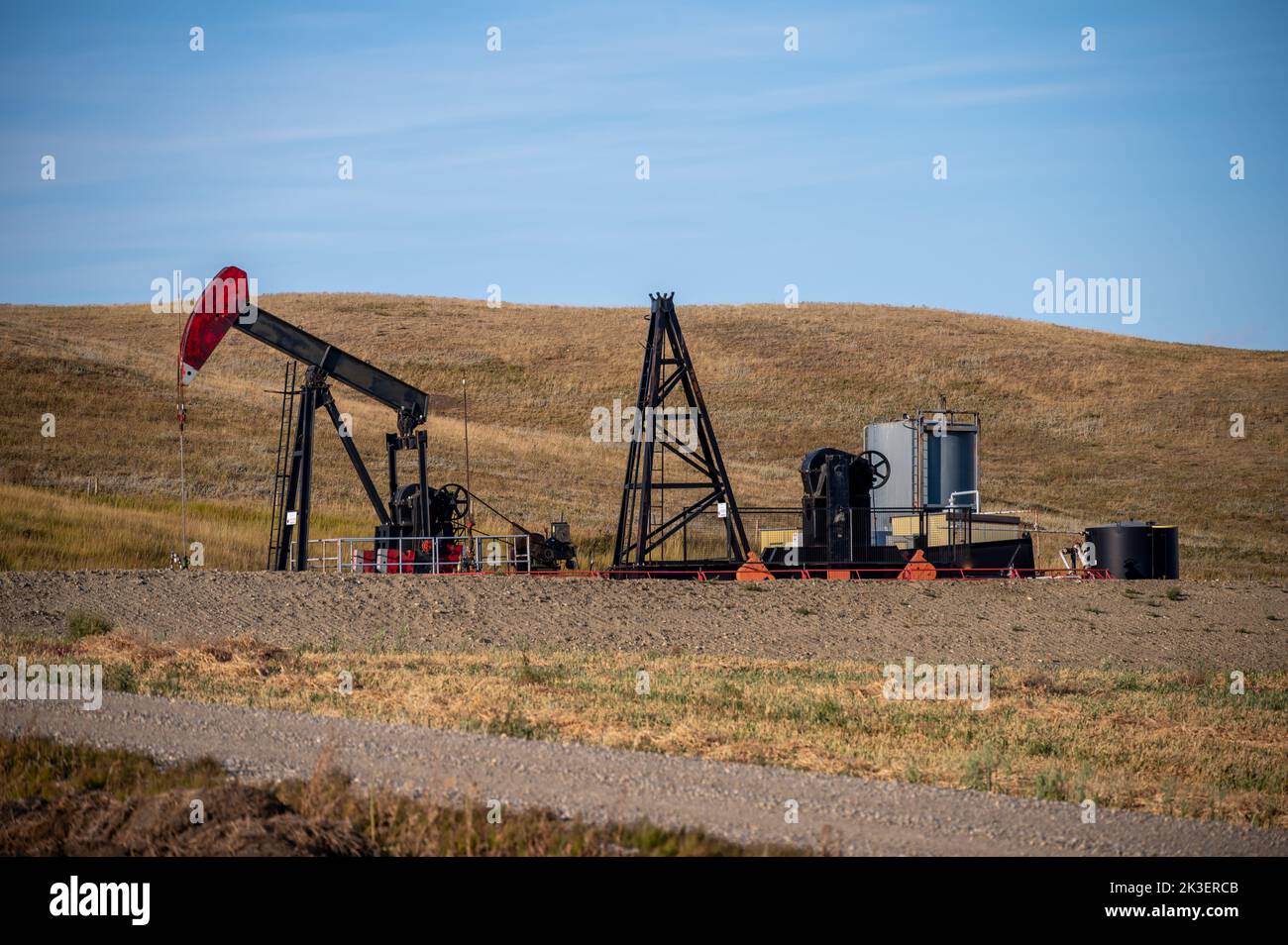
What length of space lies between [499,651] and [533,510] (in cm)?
1914

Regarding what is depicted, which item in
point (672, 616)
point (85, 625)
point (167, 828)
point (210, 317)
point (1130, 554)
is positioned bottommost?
point (167, 828)

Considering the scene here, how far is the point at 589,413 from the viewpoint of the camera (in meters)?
57.0

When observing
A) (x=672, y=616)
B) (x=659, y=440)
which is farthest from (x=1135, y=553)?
(x=672, y=616)

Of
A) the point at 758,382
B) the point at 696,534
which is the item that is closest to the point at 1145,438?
the point at 758,382

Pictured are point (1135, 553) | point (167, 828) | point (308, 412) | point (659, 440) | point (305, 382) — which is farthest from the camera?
point (1135, 553)

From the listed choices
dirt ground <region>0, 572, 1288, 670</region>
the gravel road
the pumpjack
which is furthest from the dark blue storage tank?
the gravel road

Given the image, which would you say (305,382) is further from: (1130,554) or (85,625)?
(1130,554)

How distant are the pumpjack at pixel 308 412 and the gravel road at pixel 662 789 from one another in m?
12.4

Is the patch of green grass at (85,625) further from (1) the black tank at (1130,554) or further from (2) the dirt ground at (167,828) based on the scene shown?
(1) the black tank at (1130,554)

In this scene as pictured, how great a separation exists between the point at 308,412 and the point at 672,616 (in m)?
7.65

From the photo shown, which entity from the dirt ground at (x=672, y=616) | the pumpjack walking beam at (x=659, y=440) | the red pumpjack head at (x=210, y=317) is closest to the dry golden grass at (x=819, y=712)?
the dirt ground at (x=672, y=616)

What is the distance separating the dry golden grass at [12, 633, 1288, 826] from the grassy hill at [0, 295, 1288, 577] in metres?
12.6

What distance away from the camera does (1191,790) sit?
9.38 metres

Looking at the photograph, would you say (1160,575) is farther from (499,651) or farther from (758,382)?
(758,382)
